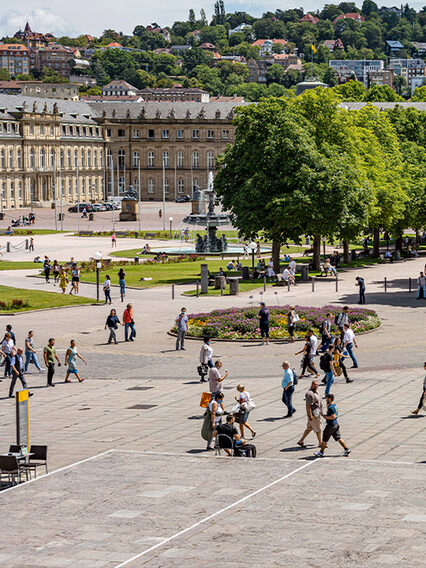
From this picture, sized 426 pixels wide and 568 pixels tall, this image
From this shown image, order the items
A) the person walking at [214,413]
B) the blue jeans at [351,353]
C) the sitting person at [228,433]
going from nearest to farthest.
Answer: the sitting person at [228,433] < the person walking at [214,413] < the blue jeans at [351,353]

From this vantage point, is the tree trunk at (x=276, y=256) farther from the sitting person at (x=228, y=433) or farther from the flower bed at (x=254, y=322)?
→ the sitting person at (x=228, y=433)

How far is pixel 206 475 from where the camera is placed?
26109mm

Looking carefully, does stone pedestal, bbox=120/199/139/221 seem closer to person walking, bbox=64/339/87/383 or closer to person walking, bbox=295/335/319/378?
person walking, bbox=64/339/87/383

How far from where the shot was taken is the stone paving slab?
20203mm

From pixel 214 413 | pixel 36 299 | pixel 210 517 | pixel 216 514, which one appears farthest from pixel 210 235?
pixel 210 517

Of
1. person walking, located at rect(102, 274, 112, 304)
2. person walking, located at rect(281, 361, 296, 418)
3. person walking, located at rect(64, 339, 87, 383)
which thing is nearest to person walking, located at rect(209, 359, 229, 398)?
person walking, located at rect(281, 361, 296, 418)

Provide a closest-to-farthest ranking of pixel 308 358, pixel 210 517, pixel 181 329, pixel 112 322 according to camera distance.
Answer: pixel 210 517 → pixel 308 358 → pixel 181 329 → pixel 112 322

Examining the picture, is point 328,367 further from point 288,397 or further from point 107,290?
point 107,290

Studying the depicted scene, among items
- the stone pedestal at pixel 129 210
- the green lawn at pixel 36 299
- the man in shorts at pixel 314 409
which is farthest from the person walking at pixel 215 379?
the stone pedestal at pixel 129 210

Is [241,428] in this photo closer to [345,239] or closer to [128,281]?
[128,281]

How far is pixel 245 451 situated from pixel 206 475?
2.13 m

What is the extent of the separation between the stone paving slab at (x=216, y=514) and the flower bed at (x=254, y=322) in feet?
69.3

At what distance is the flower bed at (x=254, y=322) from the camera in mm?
48875

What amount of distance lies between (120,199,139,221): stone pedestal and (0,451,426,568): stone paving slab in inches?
4679
